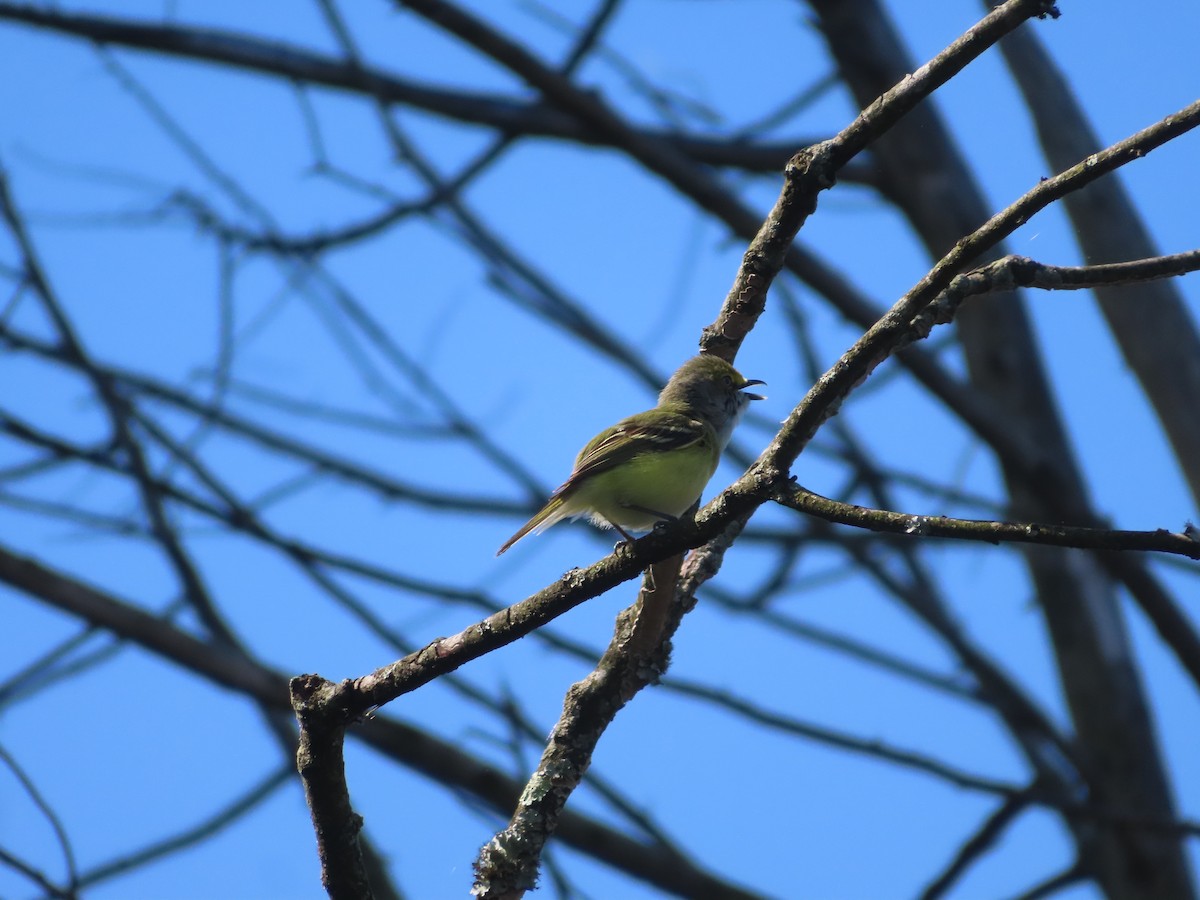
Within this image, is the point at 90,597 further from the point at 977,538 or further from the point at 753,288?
the point at 977,538

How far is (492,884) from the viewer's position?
2848 millimetres

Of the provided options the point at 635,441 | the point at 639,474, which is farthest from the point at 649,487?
the point at 635,441

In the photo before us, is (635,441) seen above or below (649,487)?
above

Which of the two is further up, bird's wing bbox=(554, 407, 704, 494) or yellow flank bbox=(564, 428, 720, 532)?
bird's wing bbox=(554, 407, 704, 494)

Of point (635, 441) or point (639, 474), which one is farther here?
point (635, 441)

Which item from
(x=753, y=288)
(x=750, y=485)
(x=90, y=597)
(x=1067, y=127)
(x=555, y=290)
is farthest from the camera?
(x=555, y=290)

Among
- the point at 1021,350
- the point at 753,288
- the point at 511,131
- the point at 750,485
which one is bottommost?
the point at 750,485

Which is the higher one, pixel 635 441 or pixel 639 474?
pixel 635 441

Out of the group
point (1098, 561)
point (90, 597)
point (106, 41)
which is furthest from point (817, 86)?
point (90, 597)

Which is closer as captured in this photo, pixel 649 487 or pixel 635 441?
pixel 649 487

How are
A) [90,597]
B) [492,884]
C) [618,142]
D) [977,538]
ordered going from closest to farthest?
[977,538] → [492,884] → [90,597] → [618,142]

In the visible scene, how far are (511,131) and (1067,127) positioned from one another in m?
3.41

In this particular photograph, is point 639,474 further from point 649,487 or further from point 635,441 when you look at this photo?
point 635,441

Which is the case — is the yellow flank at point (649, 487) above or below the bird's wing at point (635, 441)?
below
